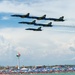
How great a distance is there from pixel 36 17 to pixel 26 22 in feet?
19.0

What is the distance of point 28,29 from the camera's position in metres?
90.4

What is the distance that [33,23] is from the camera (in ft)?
294

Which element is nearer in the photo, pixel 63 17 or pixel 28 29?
pixel 63 17

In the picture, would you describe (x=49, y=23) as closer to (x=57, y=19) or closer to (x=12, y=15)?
(x=57, y=19)

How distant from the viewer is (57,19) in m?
84.8

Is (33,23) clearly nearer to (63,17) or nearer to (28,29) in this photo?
(28,29)

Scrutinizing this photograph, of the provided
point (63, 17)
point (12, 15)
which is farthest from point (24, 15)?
point (63, 17)

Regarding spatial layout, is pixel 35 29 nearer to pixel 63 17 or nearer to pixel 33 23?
pixel 33 23

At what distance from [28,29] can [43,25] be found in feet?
12.5

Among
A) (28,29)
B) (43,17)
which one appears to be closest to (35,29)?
(28,29)

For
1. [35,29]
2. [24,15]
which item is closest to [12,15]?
[24,15]

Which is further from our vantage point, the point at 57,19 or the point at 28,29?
the point at 28,29

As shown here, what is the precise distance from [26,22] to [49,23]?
5.45 m

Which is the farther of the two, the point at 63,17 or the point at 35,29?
the point at 35,29
